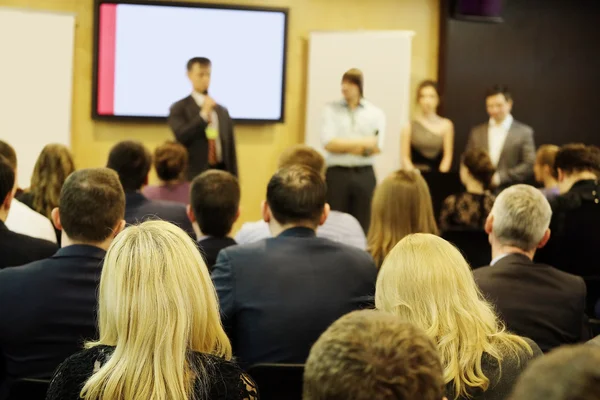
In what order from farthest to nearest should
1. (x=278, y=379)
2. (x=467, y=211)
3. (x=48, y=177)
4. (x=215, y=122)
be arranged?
(x=215, y=122) < (x=467, y=211) < (x=48, y=177) < (x=278, y=379)

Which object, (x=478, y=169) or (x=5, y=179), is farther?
(x=478, y=169)

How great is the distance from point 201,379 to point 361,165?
5.73m

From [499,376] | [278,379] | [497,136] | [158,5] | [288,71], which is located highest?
[158,5]

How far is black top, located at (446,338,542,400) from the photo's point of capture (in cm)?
204

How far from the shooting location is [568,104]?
8.70 meters

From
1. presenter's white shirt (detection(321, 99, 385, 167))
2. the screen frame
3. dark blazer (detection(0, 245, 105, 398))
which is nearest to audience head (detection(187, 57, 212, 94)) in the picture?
the screen frame

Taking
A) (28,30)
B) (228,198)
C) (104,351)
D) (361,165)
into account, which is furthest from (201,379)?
(28,30)

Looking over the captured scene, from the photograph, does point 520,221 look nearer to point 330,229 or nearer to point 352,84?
point 330,229

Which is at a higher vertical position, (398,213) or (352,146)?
(352,146)

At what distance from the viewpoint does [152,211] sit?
4281 millimetres

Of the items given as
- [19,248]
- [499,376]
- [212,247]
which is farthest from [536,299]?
[19,248]

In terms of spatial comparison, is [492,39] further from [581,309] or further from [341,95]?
[581,309]

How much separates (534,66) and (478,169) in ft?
11.5

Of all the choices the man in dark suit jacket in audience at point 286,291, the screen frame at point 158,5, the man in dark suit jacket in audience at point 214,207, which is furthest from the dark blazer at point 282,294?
the screen frame at point 158,5
